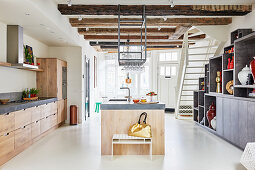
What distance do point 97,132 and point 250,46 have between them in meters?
4.27

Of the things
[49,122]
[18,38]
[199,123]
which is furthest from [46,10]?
[199,123]

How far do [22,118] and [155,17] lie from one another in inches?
164

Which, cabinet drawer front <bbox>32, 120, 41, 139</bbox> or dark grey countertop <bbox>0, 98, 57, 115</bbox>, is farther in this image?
cabinet drawer front <bbox>32, 120, 41, 139</bbox>

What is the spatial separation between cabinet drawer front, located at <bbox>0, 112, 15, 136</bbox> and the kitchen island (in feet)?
5.25

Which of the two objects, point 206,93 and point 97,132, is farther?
point 206,93

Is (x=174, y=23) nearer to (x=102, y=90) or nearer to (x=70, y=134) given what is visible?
(x=70, y=134)

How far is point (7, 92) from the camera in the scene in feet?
16.9

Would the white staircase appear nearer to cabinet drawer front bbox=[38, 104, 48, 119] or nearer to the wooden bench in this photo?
the wooden bench

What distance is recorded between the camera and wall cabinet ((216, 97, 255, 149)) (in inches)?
168

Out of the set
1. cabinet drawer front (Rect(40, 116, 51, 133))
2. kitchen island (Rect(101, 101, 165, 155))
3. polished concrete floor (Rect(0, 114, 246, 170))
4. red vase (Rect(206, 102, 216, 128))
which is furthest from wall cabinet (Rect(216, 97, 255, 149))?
cabinet drawer front (Rect(40, 116, 51, 133))

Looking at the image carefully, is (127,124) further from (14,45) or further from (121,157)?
(14,45)

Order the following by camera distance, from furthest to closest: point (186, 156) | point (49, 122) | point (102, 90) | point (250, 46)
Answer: point (102, 90)
point (49, 122)
point (250, 46)
point (186, 156)

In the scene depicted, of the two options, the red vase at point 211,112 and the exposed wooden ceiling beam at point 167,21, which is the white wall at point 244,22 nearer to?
the exposed wooden ceiling beam at point 167,21

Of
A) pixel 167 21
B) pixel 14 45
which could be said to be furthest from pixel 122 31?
pixel 14 45
